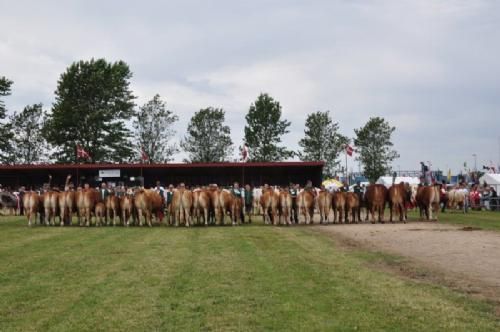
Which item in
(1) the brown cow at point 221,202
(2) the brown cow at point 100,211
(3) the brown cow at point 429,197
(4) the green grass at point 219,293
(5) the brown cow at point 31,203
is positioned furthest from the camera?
(3) the brown cow at point 429,197

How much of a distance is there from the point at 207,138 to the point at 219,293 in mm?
68242

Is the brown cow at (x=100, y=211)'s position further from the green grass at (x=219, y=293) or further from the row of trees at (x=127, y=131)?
the row of trees at (x=127, y=131)

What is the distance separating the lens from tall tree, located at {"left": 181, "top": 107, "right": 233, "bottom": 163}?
77250 mm

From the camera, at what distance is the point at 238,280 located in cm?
1131

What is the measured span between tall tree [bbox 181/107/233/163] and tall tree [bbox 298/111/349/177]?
10415 mm

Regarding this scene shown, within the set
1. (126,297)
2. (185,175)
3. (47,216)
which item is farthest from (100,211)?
(185,175)

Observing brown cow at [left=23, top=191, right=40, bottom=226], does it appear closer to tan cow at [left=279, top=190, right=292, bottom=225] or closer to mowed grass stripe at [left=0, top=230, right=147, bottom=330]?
mowed grass stripe at [left=0, top=230, right=147, bottom=330]

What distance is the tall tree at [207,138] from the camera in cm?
7725

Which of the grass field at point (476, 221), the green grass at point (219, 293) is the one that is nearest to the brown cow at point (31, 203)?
the green grass at point (219, 293)

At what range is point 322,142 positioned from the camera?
258 ft

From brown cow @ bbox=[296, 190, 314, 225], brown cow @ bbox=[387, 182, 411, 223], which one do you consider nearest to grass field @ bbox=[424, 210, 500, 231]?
brown cow @ bbox=[387, 182, 411, 223]

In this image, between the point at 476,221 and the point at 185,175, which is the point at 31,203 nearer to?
the point at 476,221

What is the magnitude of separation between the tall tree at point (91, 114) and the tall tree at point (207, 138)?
28.6 feet

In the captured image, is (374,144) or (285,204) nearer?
(285,204)
